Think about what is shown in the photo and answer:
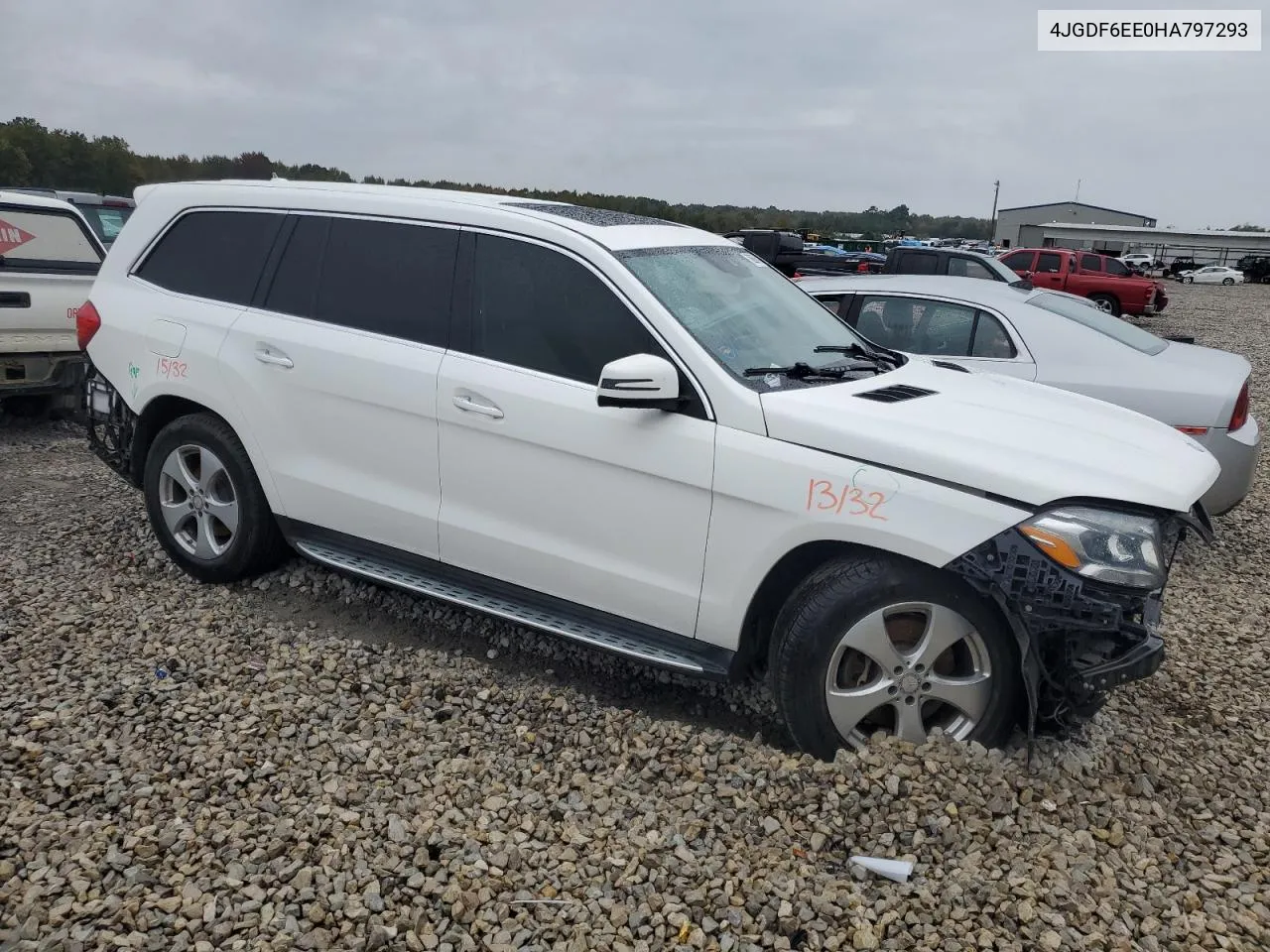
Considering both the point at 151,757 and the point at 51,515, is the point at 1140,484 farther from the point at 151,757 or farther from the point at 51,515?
the point at 51,515

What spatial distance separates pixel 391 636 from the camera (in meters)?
4.44

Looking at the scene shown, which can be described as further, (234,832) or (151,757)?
(151,757)

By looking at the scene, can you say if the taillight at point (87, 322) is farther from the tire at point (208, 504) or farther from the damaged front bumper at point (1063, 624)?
the damaged front bumper at point (1063, 624)

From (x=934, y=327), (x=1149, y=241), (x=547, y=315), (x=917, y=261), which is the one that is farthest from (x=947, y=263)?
(x=1149, y=241)

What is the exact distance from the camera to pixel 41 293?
750 centimetres

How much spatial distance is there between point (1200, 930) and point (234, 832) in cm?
274

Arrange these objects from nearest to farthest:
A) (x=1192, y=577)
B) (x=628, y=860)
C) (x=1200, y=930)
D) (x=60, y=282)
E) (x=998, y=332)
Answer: (x=1200, y=930), (x=628, y=860), (x=1192, y=577), (x=998, y=332), (x=60, y=282)

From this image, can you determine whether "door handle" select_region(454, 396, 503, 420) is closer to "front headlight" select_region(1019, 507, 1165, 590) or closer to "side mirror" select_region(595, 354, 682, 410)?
"side mirror" select_region(595, 354, 682, 410)

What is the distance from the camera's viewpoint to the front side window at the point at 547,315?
11.7 feet

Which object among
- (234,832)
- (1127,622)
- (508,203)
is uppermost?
(508,203)

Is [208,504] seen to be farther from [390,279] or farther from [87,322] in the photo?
[390,279]

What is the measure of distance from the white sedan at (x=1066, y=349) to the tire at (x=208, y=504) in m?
3.84

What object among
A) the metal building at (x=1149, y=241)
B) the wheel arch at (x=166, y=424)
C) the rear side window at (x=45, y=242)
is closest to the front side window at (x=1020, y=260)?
the rear side window at (x=45, y=242)

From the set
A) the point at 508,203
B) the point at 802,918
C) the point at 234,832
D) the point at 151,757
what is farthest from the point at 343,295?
the point at 802,918
